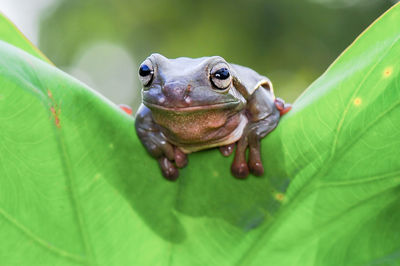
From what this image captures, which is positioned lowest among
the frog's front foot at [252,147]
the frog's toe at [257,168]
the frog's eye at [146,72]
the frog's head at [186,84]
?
the frog's toe at [257,168]

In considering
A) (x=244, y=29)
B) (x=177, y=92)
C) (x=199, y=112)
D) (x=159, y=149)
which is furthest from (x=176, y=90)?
(x=244, y=29)

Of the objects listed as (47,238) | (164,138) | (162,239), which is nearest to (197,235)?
(162,239)

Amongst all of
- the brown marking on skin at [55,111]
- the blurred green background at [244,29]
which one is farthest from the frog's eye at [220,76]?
the blurred green background at [244,29]

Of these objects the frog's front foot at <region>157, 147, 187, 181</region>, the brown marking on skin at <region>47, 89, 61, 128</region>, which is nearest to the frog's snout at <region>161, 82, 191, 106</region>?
the frog's front foot at <region>157, 147, 187, 181</region>

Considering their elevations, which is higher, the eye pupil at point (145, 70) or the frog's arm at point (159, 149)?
the eye pupil at point (145, 70)

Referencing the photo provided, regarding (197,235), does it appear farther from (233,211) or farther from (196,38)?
(196,38)

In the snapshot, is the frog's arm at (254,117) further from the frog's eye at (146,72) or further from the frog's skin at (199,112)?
the frog's eye at (146,72)

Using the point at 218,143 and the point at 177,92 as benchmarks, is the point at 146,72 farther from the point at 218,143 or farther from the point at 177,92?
the point at 218,143

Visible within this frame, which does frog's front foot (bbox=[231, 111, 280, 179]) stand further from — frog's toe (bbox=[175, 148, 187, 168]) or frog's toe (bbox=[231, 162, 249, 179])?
frog's toe (bbox=[175, 148, 187, 168])

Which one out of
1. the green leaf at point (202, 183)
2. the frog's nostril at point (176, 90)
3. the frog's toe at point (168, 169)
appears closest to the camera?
the green leaf at point (202, 183)
